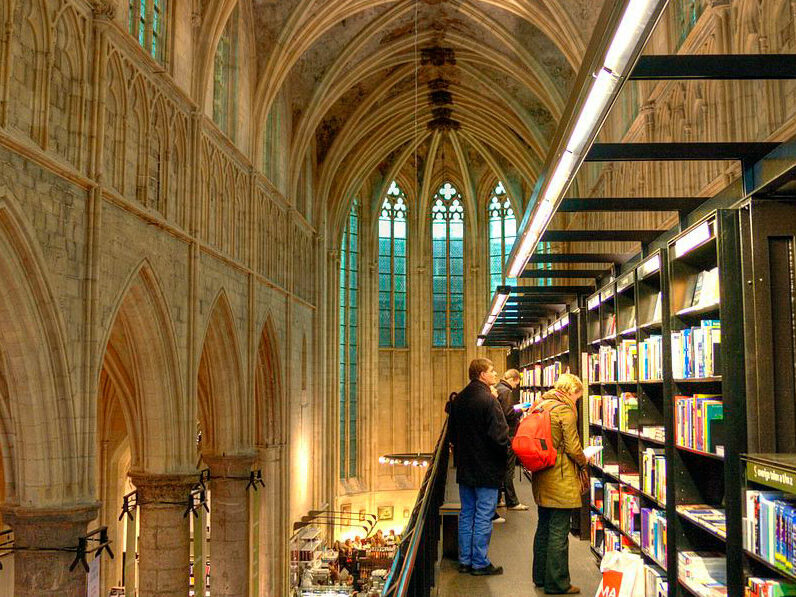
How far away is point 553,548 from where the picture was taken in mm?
6328

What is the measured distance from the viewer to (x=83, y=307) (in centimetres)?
963

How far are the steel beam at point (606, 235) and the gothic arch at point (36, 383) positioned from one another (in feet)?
17.3

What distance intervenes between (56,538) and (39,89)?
482 cm

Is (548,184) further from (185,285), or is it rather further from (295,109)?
(295,109)

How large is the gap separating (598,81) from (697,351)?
2.33 metres

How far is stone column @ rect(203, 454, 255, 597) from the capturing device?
1608 cm

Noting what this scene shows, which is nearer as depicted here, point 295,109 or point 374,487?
point 295,109

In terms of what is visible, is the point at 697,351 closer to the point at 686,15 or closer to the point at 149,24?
the point at 686,15

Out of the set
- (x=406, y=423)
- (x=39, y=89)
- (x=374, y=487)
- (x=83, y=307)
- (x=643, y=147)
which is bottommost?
(x=374, y=487)

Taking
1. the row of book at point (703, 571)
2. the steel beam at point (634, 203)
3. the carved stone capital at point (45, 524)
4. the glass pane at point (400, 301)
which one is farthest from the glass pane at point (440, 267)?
the row of book at point (703, 571)

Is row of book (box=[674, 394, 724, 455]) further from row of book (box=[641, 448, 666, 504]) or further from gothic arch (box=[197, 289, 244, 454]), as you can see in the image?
gothic arch (box=[197, 289, 244, 454])

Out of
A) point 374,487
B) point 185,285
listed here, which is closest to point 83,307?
point 185,285

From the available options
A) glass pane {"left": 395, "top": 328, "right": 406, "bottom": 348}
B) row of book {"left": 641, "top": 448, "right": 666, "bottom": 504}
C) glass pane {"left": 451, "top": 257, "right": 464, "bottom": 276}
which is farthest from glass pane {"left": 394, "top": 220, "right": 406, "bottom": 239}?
row of book {"left": 641, "top": 448, "right": 666, "bottom": 504}

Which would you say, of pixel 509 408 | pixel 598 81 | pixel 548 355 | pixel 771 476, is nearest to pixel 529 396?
pixel 548 355
